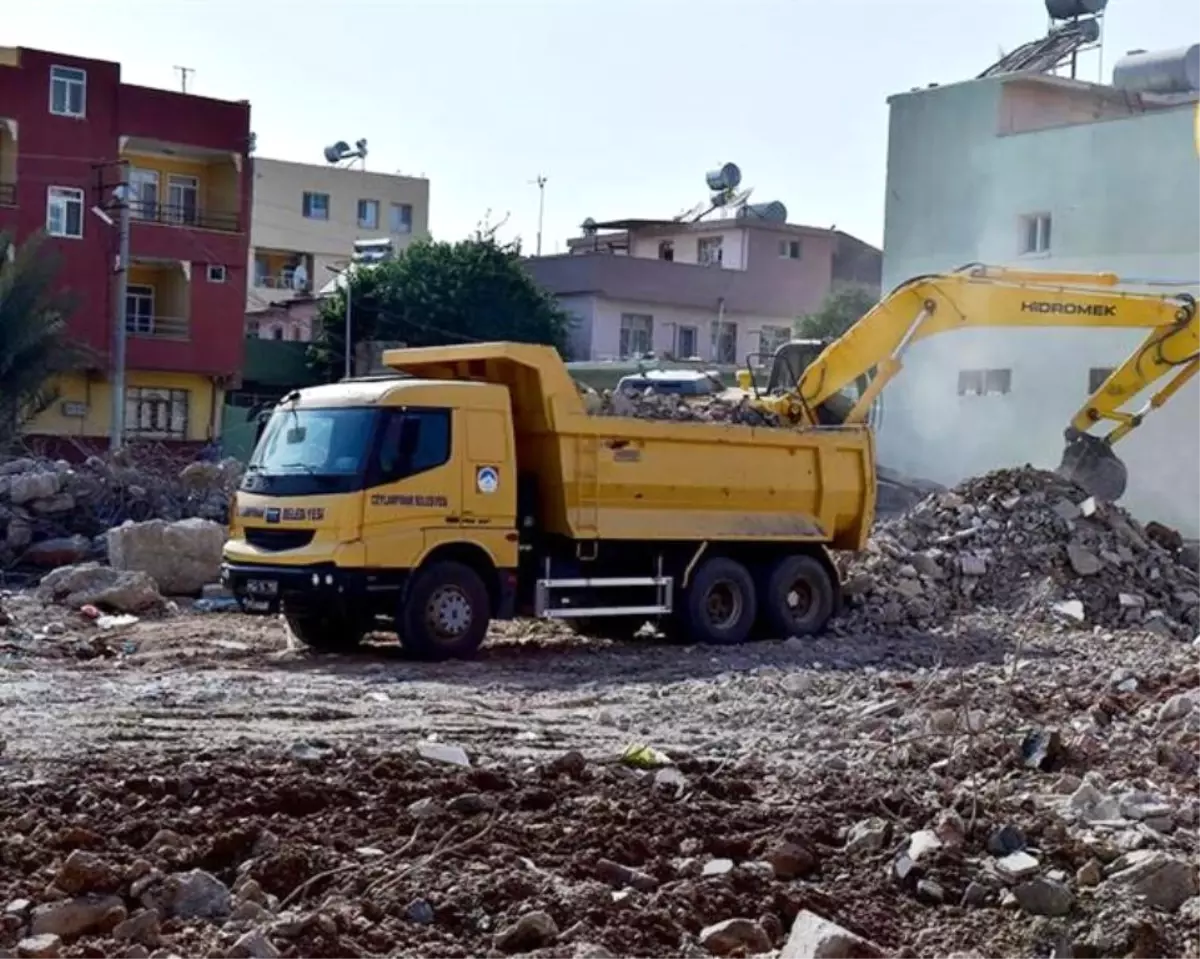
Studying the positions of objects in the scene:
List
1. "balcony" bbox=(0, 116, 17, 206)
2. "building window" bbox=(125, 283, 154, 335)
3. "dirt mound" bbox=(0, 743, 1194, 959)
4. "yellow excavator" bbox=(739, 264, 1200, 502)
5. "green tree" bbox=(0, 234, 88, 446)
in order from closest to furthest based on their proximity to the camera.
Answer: "dirt mound" bbox=(0, 743, 1194, 959), "yellow excavator" bbox=(739, 264, 1200, 502), "green tree" bbox=(0, 234, 88, 446), "balcony" bbox=(0, 116, 17, 206), "building window" bbox=(125, 283, 154, 335)

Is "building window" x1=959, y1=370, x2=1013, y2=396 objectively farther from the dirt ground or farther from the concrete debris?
the dirt ground

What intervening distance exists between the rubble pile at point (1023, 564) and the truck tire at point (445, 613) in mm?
5054

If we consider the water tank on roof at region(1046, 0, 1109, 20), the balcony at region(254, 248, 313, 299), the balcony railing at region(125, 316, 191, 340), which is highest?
the water tank on roof at region(1046, 0, 1109, 20)

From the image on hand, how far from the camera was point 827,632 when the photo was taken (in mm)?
18656

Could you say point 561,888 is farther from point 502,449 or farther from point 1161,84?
point 1161,84

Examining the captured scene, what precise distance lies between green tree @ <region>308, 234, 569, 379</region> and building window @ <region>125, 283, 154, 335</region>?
16.6 feet

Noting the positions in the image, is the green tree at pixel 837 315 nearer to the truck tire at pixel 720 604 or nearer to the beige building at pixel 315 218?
the beige building at pixel 315 218

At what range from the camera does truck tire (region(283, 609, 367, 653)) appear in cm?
1591

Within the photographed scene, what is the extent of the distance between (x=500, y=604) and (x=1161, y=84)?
88.8 feet

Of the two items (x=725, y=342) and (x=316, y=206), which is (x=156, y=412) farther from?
(x=316, y=206)

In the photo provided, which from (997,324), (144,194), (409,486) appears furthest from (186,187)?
(409,486)

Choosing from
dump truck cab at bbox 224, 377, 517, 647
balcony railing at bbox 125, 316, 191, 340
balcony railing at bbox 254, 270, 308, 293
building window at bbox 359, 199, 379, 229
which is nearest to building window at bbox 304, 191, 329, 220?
building window at bbox 359, 199, 379, 229

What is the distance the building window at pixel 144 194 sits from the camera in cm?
4672

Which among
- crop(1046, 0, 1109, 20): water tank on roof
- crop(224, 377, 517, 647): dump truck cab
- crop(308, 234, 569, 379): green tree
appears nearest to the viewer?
crop(224, 377, 517, 647): dump truck cab
